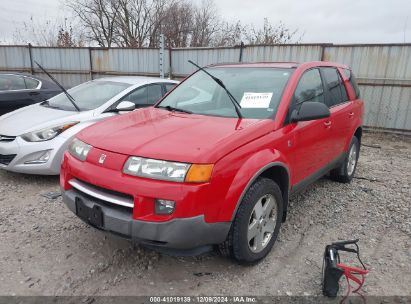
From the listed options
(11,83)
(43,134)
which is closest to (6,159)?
(43,134)

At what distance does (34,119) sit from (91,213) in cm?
267

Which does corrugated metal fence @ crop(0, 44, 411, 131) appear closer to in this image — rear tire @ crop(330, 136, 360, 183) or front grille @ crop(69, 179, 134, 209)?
rear tire @ crop(330, 136, 360, 183)

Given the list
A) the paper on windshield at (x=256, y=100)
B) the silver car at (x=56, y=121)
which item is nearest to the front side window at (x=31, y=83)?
the silver car at (x=56, y=121)

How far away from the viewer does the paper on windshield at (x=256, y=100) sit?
288 centimetres

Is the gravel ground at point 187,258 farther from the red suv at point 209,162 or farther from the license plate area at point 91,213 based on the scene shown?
the license plate area at point 91,213

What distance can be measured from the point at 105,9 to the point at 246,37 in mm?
10973

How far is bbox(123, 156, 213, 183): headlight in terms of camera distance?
2.07 m

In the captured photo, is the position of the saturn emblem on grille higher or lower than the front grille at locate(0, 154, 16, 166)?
higher

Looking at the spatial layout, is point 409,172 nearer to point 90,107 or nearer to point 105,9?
point 90,107

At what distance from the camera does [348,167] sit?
180 inches

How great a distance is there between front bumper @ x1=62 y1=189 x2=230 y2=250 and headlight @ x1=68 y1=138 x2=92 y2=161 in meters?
0.51

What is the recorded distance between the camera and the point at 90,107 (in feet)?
15.3

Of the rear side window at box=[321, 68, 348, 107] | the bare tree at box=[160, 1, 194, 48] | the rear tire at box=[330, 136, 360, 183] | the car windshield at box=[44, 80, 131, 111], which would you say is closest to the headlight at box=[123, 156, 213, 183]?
the rear side window at box=[321, 68, 348, 107]

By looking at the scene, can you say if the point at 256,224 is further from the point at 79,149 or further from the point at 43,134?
the point at 43,134
